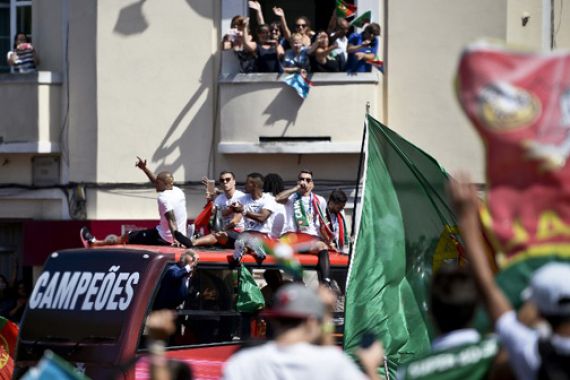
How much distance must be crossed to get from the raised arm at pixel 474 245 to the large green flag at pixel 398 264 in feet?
14.7

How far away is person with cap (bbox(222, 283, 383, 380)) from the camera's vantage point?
604 centimetres

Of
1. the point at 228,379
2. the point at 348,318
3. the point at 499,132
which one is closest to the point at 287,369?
the point at 228,379

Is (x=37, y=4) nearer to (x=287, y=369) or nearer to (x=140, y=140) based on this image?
(x=140, y=140)

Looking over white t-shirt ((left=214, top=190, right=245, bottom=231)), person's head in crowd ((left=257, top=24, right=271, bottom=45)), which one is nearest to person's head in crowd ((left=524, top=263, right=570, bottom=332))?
white t-shirt ((left=214, top=190, right=245, bottom=231))

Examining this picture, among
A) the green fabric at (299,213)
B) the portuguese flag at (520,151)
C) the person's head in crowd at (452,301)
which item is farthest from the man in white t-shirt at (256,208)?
the person's head in crowd at (452,301)

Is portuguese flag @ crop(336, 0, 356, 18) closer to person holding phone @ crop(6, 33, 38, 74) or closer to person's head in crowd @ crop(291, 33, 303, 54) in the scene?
person's head in crowd @ crop(291, 33, 303, 54)

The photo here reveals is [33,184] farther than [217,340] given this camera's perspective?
Yes

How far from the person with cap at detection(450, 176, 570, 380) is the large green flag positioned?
448cm

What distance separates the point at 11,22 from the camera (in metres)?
19.6

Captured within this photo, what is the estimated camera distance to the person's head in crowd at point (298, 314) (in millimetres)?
6152

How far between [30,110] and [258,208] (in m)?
6.38

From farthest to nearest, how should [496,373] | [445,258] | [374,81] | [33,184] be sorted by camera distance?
[33,184]
[374,81]
[445,258]
[496,373]

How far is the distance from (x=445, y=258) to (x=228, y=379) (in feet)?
15.3

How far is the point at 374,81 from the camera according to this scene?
17.8 m
